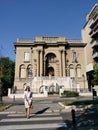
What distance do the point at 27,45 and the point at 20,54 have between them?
2890mm

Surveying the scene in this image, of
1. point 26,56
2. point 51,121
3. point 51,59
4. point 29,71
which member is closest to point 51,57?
point 51,59

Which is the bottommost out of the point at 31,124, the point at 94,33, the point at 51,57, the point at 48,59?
the point at 31,124

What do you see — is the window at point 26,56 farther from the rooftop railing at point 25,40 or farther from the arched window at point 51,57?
the arched window at point 51,57

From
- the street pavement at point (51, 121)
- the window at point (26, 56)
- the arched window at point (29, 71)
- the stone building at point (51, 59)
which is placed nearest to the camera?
the street pavement at point (51, 121)

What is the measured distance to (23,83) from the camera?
50.8 metres

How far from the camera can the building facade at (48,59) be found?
51875 millimetres

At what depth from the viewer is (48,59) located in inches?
2138

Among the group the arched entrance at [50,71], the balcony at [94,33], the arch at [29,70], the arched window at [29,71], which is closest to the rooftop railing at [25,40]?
the arch at [29,70]

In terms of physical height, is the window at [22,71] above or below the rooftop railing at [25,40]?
below

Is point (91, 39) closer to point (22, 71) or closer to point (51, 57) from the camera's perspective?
point (51, 57)

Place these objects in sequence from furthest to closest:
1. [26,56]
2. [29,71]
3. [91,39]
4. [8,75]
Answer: [8,75] → [91,39] → [26,56] → [29,71]

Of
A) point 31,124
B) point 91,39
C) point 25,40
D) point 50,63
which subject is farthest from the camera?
point 91,39

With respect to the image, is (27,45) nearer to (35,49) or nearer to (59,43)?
(35,49)

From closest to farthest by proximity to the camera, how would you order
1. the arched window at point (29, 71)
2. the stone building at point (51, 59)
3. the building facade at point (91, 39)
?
1. the stone building at point (51, 59)
2. the arched window at point (29, 71)
3. the building facade at point (91, 39)
